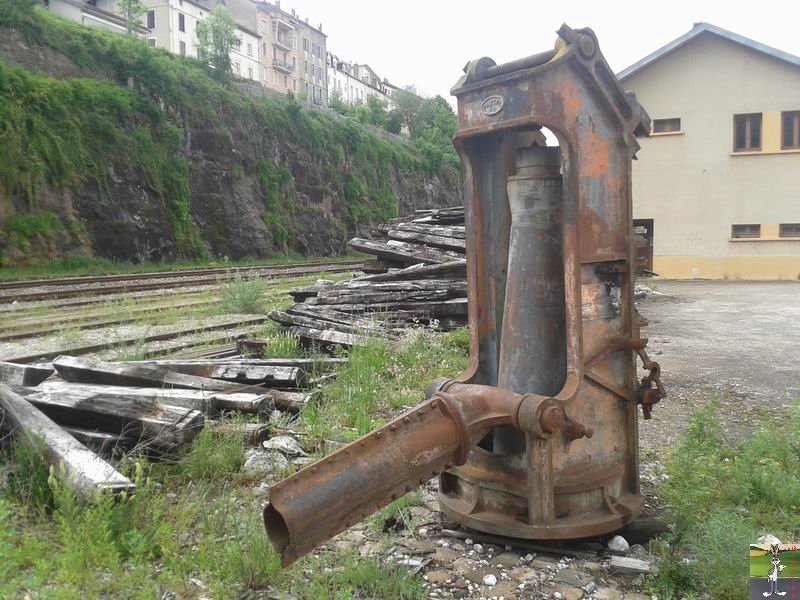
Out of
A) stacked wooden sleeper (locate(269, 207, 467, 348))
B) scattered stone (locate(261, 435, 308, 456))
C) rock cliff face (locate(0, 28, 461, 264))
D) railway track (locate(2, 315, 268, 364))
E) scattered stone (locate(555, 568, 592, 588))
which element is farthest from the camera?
rock cliff face (locate(0, 28, 461, 264))

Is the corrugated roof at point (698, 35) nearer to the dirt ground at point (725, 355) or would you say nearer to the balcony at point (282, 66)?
the dirt ground at point (725, 355)

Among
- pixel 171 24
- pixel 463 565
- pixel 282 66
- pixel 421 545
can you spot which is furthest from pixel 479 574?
pixel 282 66

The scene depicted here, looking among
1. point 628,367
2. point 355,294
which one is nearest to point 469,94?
point 628,367

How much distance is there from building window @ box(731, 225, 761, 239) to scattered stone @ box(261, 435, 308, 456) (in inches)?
754

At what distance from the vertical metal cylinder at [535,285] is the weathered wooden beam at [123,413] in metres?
1.99

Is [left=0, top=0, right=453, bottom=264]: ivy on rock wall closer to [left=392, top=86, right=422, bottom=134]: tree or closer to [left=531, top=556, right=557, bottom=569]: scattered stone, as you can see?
[left=531, top=556, right=557, bottom=569]: scattered stone

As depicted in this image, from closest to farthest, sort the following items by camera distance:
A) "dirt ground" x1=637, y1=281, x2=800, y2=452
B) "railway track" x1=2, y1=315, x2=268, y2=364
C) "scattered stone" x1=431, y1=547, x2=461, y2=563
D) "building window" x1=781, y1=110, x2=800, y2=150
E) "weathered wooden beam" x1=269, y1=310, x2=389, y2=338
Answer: "scattered stone" x1=431, y1=547, x2=461, y2=563 → "dirt ground" x1=637, y1=281, x2=800, y2=452 → "weathered wooden beam" x1=269, y1=310, x2=389, y2=338 → "railway track" x1=2, y1=315, x2=268, y2=364 → "building window" x1=781, y1=110, x2=800, y2=150

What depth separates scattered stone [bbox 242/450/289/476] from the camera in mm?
4066

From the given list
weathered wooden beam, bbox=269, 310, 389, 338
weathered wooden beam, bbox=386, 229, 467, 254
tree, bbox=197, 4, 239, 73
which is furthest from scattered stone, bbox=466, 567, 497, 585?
tree, bbox=197, 4, 239, 73

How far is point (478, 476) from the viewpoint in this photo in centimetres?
321

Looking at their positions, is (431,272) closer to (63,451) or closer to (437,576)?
(63,451)

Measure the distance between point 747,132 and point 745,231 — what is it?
2928mm

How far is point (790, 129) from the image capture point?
1950cm

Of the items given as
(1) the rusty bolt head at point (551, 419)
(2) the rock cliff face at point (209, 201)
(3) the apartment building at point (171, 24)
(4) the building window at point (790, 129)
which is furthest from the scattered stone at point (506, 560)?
(3) the apartment building at point (171, 24)
